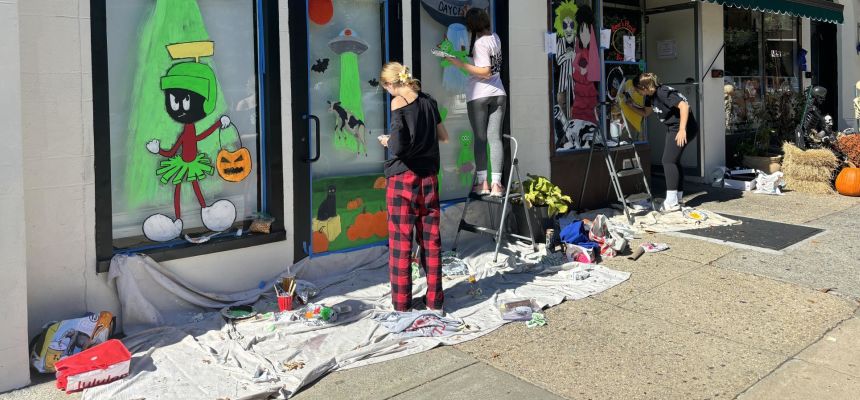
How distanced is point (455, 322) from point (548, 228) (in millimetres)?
2246

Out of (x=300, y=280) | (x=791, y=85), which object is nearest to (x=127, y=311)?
(x=300, y=280)

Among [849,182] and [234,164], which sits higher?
[234,164]

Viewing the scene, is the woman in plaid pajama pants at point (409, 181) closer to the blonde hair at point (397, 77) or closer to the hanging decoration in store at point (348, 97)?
the blonde hair at point (397, 77)

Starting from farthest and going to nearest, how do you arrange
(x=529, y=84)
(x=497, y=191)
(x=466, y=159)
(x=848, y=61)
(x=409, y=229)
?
1. (x=848, y=61)
2. (x=529, y=84)
3. (x=466, y=159)
4. (x=497, y=191)
5. (x=409, y=229)

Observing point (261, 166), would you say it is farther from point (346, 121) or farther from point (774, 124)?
point (774, 124)

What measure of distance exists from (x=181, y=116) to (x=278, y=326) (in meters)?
1.66

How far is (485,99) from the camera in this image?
21.3 feet

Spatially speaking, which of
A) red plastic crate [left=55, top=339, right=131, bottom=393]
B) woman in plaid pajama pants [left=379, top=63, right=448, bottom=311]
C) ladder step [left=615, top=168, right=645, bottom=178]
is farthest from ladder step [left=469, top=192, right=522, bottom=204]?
red plastic crate [left=55, top=339, right=131, bottom=393]

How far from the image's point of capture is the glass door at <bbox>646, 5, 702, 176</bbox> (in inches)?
395

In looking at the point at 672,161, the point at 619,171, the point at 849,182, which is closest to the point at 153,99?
the point at 619,171

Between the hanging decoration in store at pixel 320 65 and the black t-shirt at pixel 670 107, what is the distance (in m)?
4.25

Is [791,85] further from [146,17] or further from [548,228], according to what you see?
[146,17]

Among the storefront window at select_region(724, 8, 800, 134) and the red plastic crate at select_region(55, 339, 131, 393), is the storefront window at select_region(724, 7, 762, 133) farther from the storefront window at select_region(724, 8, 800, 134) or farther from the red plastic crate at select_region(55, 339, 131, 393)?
the red plastic crate at select_region(55, 339, 131, 393)

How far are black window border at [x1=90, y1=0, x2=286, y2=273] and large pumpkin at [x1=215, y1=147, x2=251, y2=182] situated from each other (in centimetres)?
14
